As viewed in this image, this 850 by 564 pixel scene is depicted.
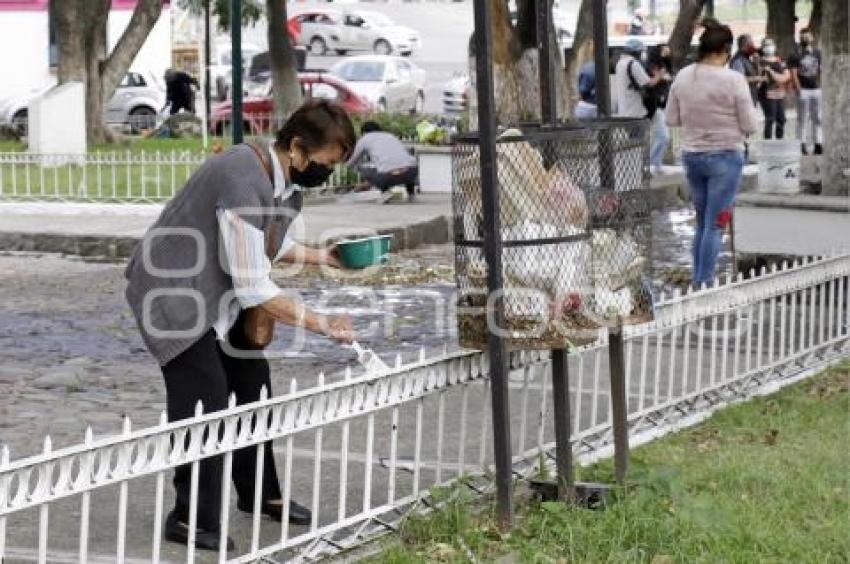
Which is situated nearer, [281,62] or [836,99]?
[836,99]

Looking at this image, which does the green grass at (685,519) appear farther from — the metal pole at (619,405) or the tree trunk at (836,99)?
the tree trunk at (836,99)

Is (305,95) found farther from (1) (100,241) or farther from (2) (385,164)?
(1) (100,241)

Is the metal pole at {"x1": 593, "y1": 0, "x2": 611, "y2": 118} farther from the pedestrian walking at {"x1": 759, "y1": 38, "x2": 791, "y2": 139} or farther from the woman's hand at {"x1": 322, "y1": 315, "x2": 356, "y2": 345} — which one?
the pedestrian walking at {"x1": 759, "y1": 38, "x2": 791, "y2": 139}

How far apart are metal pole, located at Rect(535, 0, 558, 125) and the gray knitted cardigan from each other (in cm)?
112

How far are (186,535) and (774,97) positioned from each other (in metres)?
23.5

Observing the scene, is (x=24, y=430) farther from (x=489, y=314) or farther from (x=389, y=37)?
(x=389, y=37)

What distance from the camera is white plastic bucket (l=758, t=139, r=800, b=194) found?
17.7 meters

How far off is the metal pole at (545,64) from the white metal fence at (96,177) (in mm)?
11671

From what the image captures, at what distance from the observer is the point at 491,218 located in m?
6.13

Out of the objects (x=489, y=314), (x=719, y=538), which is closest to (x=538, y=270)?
(x=489, y=314)

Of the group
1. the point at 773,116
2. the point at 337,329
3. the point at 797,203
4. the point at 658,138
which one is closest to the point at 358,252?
the point at 337,329

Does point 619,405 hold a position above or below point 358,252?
below

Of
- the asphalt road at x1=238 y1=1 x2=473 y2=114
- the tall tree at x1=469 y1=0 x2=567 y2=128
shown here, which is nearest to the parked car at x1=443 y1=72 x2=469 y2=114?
the asphalt road at x1=238 y1=1 x2=473 y2=114

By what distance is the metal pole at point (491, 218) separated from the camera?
20.1 ft
